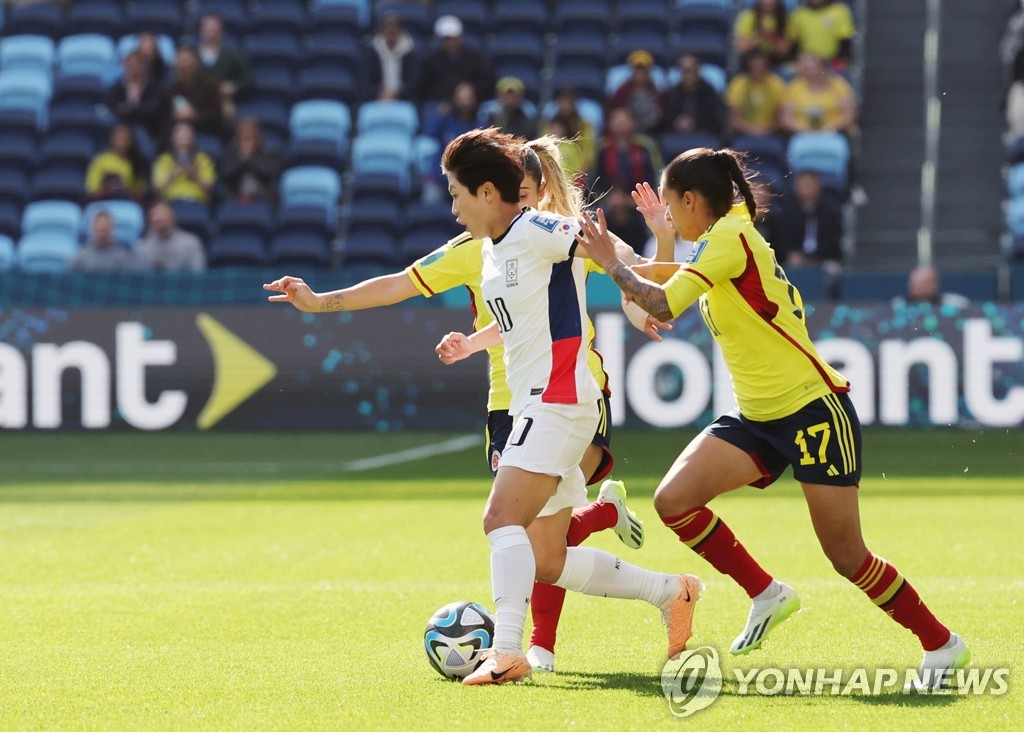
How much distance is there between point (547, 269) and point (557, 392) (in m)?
0.45

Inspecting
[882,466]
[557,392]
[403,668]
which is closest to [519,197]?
[557,392]

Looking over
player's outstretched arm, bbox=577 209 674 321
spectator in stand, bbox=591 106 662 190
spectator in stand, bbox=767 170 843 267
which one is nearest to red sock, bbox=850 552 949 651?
player's outstretched arm, bbox=577 209 674 321

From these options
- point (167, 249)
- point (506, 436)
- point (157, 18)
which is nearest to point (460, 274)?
point (506, 436)

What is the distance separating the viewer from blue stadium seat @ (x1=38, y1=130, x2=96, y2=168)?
20219 mm

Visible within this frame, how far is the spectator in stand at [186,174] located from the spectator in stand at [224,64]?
1.16 m

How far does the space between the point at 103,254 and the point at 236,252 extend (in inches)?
58.8

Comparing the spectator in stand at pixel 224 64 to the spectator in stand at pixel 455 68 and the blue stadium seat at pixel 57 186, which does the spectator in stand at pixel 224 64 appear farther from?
the spectator in stand at pixel 455 68

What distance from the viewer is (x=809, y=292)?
16484 mm

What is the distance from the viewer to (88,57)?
21.4 metres

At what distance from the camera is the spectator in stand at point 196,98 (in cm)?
1980

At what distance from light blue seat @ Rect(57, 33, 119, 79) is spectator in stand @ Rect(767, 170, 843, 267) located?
9409 mm

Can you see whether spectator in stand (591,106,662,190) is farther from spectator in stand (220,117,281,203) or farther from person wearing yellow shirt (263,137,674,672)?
person wearing yellow shirt (263,137,674,672)

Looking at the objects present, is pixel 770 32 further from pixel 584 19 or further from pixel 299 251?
pixel 299 251

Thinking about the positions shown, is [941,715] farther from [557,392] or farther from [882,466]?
[882,466]
